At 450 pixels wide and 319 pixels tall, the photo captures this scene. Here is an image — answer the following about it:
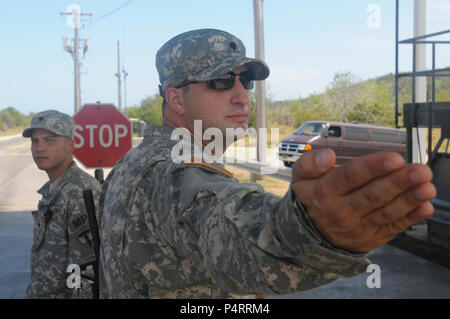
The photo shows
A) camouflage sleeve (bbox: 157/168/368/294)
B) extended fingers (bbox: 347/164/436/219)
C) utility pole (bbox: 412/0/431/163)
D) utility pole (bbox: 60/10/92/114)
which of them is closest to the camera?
extended fingers (bbox: 347/164/436/219)

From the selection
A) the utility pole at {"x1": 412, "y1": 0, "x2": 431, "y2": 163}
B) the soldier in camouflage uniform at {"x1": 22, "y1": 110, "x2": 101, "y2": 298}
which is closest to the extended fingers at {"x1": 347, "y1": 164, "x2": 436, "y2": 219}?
the soldier in camouflage uniform at {"x1": 22, "y1": 110, "x2": 101, "y2": 298}

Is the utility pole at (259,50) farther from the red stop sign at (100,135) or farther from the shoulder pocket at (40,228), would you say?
the shoulder pocket at (40,228)

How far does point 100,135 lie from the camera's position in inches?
157

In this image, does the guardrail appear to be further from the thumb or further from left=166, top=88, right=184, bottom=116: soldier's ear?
the thumb

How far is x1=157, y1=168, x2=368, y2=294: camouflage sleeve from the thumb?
0.08 metres

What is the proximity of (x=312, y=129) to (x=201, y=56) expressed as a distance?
52.1 feet

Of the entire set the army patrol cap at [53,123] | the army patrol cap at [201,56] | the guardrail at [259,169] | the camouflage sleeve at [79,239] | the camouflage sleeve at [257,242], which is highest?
the army patrol cap at [201,56]

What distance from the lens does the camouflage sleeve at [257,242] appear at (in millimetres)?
762

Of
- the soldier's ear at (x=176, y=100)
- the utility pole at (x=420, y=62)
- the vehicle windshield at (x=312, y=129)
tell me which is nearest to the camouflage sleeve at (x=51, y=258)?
the soldier's ear at (x=176, y=100)

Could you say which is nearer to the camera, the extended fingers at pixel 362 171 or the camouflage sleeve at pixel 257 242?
the extended fingers at pixel 362 171

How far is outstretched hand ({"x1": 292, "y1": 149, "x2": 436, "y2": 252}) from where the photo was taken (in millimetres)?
612

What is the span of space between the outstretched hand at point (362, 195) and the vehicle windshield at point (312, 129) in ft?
52.9

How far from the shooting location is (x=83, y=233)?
2811mm
